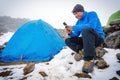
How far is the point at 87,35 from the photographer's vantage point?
4.84m

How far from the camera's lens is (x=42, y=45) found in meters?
7.34

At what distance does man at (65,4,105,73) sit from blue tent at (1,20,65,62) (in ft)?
5.18

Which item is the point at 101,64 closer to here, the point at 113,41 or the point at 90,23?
the point at 90,23

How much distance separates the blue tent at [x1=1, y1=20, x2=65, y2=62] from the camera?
712 cm

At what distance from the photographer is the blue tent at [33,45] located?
712cm

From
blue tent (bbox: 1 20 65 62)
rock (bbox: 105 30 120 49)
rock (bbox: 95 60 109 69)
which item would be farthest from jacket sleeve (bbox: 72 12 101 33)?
blue tent (bbox: 1 20 65 62)

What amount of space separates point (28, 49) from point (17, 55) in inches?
21.0

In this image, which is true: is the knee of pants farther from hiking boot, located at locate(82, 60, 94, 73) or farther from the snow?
the snow

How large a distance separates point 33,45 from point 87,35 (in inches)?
126

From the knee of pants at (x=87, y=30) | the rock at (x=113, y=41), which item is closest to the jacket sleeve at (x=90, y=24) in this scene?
the knee of pants at (x=87, y=30)

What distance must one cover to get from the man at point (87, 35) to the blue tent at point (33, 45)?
158 cm

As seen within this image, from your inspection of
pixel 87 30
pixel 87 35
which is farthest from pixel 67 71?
pixel 87 30

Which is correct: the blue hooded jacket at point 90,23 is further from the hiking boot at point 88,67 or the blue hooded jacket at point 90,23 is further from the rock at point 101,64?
the hiking boot at point 88,67

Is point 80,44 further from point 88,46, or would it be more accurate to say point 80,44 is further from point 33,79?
point 33,79
